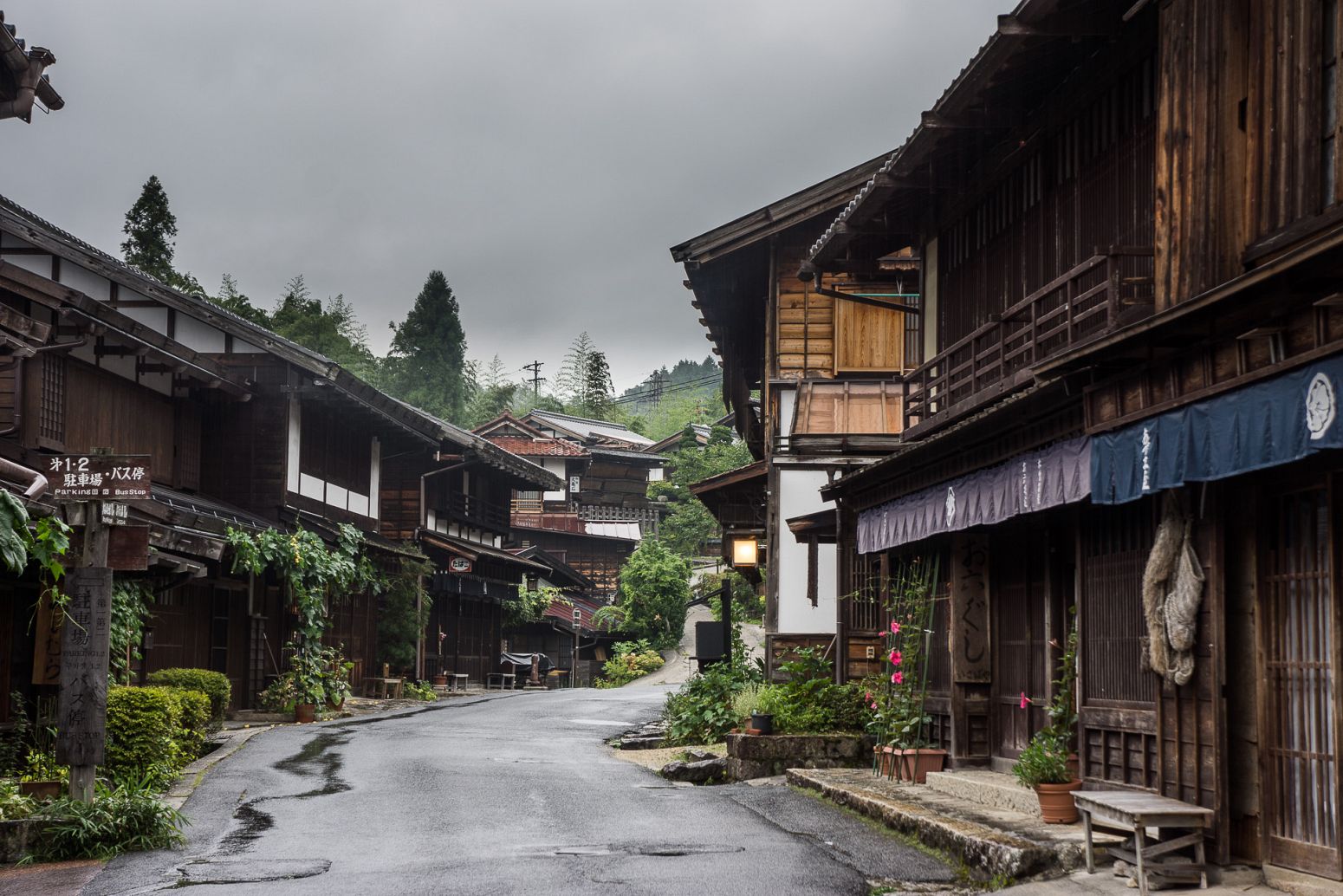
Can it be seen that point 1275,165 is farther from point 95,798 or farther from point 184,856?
point 95,798

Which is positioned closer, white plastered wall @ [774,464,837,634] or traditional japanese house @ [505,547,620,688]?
white plastered wall @ [774,464,837,634]

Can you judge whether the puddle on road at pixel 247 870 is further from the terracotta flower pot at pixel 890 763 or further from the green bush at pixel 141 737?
the terracotta flower pot at pixel 890 763

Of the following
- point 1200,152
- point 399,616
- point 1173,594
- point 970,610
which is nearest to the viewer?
point 1173,594

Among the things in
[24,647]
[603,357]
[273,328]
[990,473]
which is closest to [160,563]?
[24,647]

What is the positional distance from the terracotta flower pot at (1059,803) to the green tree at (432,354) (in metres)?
68.0

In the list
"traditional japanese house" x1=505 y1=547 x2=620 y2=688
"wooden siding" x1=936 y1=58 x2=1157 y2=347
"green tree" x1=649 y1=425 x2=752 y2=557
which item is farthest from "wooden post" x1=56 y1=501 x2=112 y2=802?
"green tree" x1=649 y1=425 x2=752 y2=557

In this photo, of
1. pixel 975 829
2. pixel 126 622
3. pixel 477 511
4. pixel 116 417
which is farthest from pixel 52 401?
pixel 477 511

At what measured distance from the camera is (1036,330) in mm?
12930

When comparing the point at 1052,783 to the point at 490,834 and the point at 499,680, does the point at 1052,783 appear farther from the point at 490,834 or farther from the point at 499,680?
the point at 499,680

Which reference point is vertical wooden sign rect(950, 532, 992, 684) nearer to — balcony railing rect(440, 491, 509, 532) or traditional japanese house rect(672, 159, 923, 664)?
traditional japanese house rect(672, 159, 923, 664)

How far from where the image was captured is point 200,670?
71.2ft

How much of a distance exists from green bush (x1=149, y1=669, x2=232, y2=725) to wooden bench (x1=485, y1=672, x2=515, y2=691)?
2433 centimetres

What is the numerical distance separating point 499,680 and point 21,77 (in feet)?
121

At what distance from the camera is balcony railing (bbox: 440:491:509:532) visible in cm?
4212
